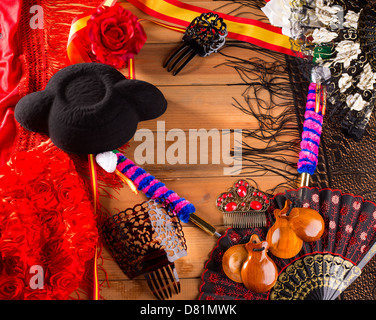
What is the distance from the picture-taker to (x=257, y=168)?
50.3 inches

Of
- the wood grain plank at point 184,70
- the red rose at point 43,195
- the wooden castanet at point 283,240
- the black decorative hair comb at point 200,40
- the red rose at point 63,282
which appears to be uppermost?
the black decorative hair comb at point 200,40

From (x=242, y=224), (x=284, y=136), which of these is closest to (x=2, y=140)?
(x=242, y=224)

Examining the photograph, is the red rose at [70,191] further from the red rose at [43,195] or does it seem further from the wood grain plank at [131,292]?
the wood grain plank at [131,292]

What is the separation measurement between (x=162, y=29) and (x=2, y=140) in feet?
2.19

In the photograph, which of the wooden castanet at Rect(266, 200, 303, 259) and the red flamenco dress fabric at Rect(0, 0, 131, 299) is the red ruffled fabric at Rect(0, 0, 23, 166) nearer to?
the red flamenco dress fabric at Rect(0, 0, 131, 299)

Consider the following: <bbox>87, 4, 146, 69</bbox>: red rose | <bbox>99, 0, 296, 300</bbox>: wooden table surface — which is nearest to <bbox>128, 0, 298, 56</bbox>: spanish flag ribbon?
<bbox>99, 0, 296, 300</bbox>: wooden table surface

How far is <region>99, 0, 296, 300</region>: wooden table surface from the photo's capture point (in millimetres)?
1144

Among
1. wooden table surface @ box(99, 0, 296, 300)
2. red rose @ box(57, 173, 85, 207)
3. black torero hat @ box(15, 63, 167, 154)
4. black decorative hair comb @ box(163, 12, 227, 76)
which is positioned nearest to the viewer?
black torero hat @ box(15, 63, 167, 154)

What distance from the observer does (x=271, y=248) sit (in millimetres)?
1136

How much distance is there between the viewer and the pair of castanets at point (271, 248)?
1.07m

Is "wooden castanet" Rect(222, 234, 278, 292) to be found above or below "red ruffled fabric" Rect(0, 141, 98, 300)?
below

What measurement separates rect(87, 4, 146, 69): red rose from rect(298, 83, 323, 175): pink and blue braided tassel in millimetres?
625

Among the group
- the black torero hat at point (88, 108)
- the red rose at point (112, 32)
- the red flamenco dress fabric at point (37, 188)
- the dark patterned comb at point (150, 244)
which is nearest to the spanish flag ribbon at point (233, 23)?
the red rose at point (112, 32)
